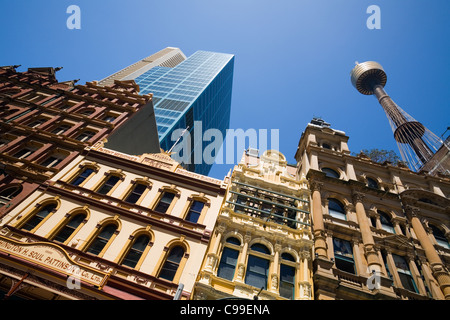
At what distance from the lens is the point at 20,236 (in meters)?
13.8

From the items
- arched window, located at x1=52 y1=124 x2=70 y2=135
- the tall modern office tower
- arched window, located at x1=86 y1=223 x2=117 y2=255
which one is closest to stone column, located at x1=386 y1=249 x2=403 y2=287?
arched window, located at x1=86 y1=223 x2=117 y2=255

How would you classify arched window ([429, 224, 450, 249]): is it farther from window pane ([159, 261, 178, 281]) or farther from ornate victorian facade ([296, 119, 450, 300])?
window pane ([159, 261, 178, 281])

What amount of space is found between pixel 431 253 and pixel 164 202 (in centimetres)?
1908

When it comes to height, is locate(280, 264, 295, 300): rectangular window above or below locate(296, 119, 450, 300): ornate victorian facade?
below

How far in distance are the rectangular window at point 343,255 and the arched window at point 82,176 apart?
18275mm

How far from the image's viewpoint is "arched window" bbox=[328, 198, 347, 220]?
794 inches

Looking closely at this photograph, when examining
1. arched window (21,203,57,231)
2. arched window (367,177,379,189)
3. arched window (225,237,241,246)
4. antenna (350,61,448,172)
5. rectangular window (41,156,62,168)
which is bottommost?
arched window (21,203,57,231)

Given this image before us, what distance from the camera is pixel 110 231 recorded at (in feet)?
49.5

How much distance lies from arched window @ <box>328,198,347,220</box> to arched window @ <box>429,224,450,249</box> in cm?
741

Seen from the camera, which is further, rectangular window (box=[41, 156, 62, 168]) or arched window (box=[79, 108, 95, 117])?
arched window (box=[79, 108, 95, 117])

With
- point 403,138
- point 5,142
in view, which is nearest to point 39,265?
point 5,142

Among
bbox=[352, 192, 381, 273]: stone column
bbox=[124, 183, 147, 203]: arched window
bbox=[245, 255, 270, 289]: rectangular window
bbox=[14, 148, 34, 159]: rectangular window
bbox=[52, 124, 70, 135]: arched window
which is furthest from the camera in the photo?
bbox=[52, 124, 70, 135]: arched window

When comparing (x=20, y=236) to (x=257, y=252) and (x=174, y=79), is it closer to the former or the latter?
(x=257, y=252)
